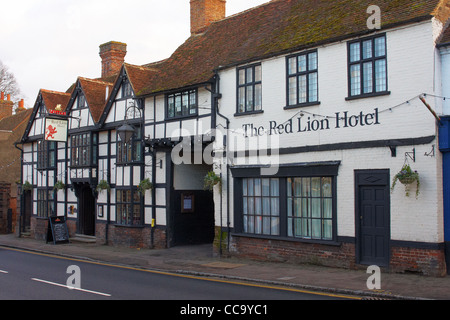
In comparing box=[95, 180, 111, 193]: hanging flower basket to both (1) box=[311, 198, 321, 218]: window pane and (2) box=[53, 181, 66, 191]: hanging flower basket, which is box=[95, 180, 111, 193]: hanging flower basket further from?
(1) box=[311, 198, 321, 218]: window pane

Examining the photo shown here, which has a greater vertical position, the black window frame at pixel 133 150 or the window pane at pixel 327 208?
the black window frame at pixel 133 150

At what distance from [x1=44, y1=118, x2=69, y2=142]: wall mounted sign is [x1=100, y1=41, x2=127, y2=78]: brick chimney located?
6708mm

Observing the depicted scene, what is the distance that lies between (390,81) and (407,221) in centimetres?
373

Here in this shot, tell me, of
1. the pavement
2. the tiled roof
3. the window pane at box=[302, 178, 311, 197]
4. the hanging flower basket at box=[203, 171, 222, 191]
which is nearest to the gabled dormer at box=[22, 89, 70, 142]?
the tiled roof

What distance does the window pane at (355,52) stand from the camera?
1452 centimetres

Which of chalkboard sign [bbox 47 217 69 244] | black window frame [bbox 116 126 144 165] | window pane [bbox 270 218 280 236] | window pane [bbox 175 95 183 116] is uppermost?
window pane [bbox 175 95 183 116]

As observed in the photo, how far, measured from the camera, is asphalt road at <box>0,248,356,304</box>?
11.0m

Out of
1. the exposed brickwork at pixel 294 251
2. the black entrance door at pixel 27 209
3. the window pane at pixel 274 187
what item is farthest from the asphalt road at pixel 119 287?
the black entrance door at pixel 27 209

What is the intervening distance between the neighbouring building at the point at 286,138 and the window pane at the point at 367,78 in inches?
1.6

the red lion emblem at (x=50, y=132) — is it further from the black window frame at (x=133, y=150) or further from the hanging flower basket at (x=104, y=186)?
the black window frame at (x=133, y=150)

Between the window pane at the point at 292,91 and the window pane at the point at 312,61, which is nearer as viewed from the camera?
the window pane at the point at 312,61

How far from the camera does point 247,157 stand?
17531 mm

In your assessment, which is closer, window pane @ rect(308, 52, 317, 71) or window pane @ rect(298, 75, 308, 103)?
window pane @ rect(308, 52, 317, 71)

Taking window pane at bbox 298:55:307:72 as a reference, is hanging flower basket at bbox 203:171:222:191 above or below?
below
